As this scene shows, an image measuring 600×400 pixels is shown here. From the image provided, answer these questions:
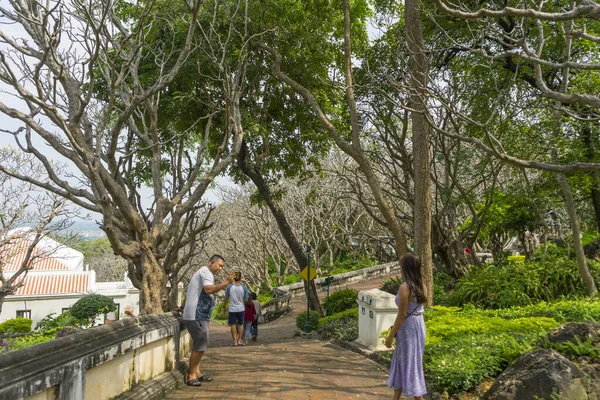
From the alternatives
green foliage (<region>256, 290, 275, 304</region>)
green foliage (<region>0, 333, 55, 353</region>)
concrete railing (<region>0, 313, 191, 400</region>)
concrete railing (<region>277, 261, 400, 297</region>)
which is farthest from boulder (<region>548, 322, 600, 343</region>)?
green foliage (<region>256, 290, 275, 304</region>)

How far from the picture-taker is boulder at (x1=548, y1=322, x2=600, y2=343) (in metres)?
6.39

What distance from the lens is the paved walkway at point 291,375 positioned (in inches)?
265

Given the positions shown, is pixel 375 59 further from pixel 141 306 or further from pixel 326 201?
pixel 326 201

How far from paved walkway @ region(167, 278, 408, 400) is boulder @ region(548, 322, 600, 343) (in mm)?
2141

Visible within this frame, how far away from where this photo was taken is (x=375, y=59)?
16859mm

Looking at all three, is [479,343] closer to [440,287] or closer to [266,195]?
[440,287]

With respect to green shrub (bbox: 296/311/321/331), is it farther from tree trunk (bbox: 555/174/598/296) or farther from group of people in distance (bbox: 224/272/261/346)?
tree trunk (bbox: 555/174/598/296)

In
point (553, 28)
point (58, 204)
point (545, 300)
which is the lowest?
point (545, 300)

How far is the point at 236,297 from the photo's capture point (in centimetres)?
1291

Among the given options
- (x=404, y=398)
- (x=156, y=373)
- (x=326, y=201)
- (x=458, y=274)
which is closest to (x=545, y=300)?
(x=458, y=274)

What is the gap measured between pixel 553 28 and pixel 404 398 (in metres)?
10.9

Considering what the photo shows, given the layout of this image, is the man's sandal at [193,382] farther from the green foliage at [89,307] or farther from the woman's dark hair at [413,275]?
the green foliage at [89,307]

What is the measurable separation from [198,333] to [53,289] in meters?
34.5

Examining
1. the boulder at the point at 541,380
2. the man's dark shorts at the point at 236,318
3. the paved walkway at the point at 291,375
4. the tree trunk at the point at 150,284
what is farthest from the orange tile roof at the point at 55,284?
the boulder at the point at 541,380
